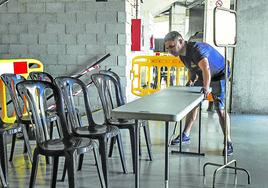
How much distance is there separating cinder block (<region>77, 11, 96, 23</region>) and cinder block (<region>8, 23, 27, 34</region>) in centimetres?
Result: 113

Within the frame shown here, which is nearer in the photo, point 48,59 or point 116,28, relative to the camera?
point 116,28

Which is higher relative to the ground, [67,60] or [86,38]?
[86,38]

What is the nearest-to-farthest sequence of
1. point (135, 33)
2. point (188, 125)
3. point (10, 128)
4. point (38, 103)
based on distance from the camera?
point (38, 103) < point (10, 128) < point (188, 125) < point (135, 33)

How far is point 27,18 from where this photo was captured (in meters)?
7.01

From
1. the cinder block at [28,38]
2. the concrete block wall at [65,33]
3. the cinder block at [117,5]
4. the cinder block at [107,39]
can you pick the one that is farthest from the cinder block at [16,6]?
the cinder block at [117,5]

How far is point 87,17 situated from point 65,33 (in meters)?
0.54

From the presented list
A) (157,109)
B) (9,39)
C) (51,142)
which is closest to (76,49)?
(9,39)

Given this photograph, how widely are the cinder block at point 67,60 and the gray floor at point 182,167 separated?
2017mm

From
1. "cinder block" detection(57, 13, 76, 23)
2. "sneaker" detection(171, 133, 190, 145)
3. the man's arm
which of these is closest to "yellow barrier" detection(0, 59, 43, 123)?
"cinder block" detection(57, 13, 76, 23)

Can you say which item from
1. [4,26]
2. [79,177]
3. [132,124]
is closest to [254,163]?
→ [132,124]

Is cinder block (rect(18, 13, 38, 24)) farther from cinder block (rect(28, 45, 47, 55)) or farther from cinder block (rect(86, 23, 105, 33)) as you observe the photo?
cinder block (rect(86, 23, 105, 33))

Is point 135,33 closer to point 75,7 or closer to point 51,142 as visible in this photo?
point 75,7

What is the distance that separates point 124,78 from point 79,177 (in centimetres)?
330

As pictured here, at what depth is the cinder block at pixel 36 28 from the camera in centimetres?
700
